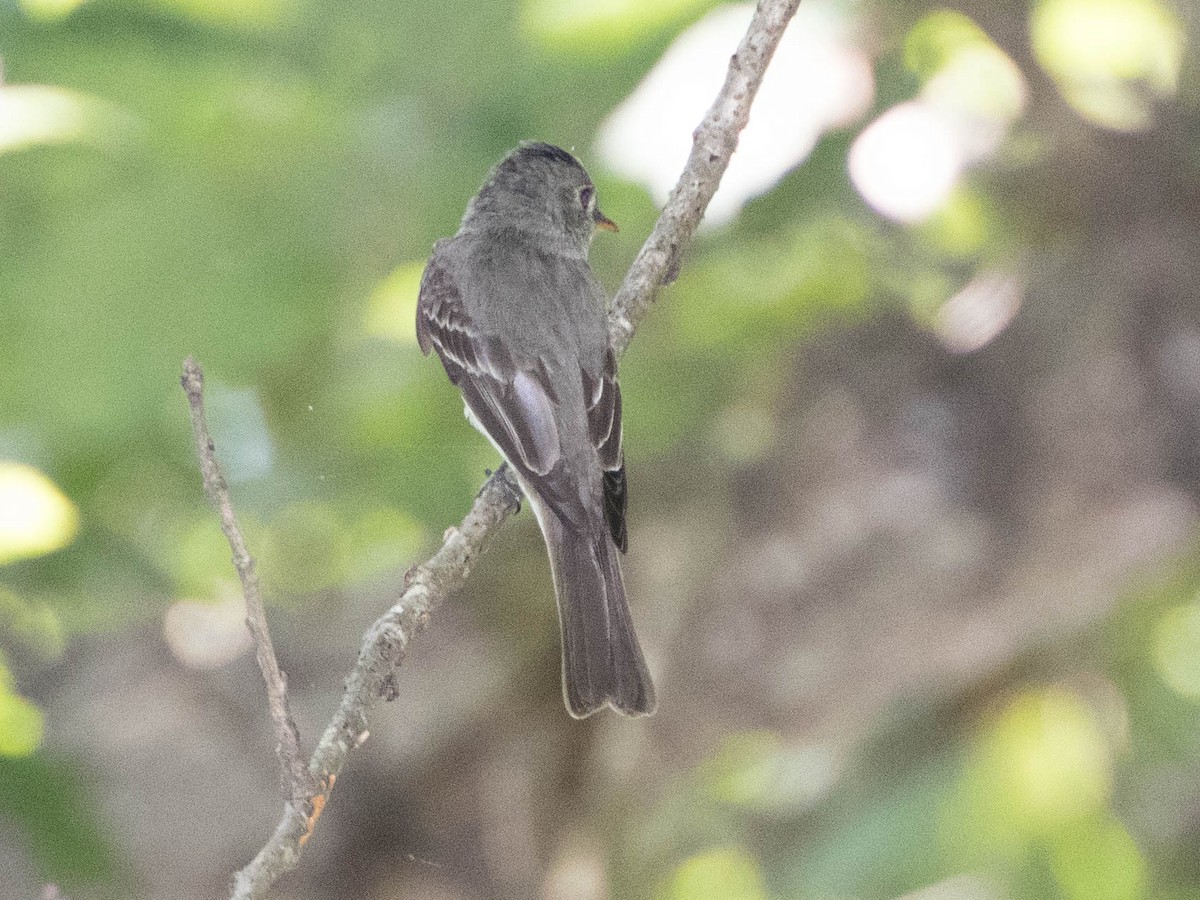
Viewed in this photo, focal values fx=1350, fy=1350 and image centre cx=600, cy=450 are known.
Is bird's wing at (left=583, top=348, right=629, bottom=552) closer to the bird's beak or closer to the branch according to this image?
the branch

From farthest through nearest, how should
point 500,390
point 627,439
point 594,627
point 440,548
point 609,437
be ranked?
point 627,439
point 500,390
point 609,437
point 594,627
point 440,548

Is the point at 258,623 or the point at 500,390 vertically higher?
the point at 500,390

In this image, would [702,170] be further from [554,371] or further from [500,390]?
[500,390]

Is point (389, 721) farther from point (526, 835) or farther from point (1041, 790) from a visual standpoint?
point (1041, 790)

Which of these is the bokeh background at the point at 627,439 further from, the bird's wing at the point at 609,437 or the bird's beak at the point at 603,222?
the bird's wing at the point at 609,437

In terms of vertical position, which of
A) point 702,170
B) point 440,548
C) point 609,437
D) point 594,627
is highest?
point 702,170

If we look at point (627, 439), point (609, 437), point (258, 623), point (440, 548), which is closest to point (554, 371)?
point (609, 437)

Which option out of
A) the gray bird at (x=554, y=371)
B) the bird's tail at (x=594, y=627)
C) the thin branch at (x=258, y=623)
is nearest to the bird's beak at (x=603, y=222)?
the gray bird at (x=554, y=371)

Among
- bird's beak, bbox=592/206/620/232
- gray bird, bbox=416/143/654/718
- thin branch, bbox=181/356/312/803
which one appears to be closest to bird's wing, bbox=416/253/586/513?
gray bird, bbox=416/143/654/718
